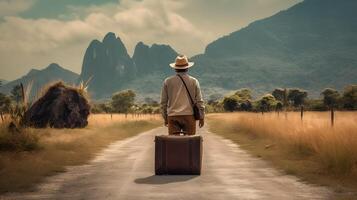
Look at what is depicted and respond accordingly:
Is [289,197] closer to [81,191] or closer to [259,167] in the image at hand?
[81,191]

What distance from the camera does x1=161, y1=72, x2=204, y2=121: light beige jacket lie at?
1135 cm

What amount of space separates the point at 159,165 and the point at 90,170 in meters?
2.25

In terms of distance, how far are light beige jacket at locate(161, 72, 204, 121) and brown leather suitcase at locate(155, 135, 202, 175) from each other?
2.37 ft

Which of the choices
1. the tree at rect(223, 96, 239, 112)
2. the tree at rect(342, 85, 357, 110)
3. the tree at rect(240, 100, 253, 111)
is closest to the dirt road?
the tree at rect(342, 85, 357, 110)

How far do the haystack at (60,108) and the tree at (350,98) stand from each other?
49674 mm

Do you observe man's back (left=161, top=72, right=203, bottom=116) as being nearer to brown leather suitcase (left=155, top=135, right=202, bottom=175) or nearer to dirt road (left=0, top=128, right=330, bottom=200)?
brown leather suitcase (left=155, top=135, right=202, bottom=175)

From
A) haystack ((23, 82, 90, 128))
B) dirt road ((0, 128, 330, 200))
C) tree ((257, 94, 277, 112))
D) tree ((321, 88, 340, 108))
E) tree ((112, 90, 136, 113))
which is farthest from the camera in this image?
tree ((257, 94, 277, 112))

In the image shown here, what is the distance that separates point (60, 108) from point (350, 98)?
182 feet

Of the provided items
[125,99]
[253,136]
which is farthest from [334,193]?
[125,99]

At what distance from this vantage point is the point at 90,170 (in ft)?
41.5

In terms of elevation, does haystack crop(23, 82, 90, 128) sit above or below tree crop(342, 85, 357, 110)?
below

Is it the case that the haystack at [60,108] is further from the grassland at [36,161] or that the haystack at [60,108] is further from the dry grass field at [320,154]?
the dry grass field at [320,154]

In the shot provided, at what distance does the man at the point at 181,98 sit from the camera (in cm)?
1136

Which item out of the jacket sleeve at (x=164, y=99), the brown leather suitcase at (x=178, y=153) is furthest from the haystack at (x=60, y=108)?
the brown leather suitcase at (x=178, y=153)
